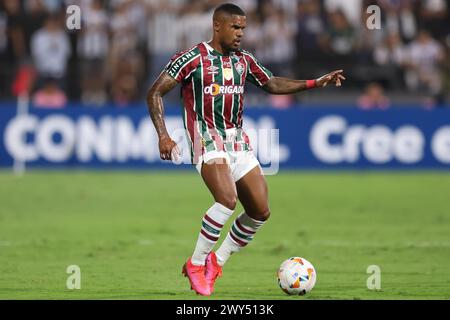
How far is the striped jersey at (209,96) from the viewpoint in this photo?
9.40m

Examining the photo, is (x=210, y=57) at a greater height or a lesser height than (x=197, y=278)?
greater

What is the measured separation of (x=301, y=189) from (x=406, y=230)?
17.1 ft

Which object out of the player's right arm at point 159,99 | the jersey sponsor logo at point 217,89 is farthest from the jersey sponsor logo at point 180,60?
the jersey sponsor logo at point 217,89

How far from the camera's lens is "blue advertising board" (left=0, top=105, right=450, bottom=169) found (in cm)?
2127

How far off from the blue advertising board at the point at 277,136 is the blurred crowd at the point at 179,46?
135 centimetres

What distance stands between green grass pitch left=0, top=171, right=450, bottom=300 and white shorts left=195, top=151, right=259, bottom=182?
3.57 feet

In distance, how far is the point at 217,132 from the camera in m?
9.48

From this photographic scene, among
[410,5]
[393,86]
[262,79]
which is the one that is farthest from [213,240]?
[410,5]

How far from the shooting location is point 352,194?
18.4 meters

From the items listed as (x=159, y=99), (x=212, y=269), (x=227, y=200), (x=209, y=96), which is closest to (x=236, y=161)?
(x=227, y=200)

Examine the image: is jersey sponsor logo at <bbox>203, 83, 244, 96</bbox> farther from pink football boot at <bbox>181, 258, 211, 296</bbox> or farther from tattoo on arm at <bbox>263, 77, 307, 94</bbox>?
pink football boot at <bbox>181, 258, 211, 296</bbox>

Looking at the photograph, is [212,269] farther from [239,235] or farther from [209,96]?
[209,96]

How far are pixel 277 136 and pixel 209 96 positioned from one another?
12001 mm

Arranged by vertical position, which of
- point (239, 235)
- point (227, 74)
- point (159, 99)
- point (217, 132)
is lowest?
point (239, 235)
